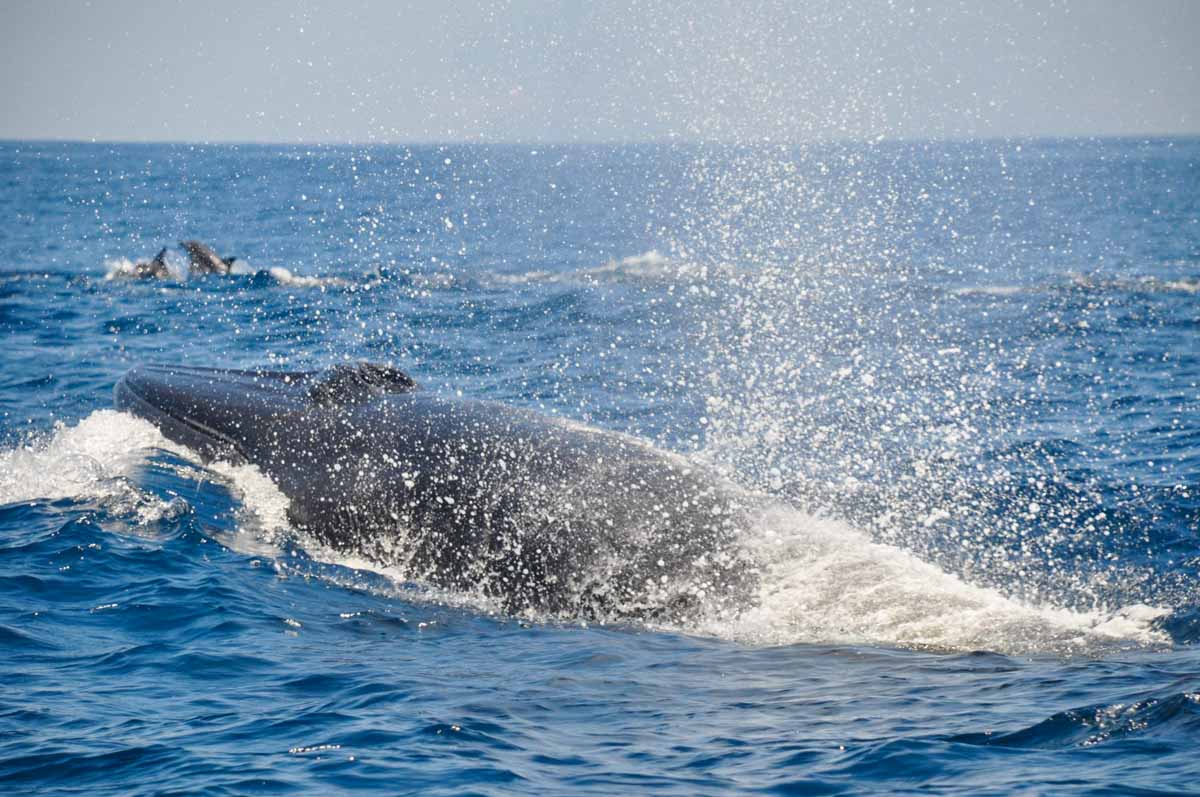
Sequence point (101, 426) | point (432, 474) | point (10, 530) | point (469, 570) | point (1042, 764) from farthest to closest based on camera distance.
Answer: point (101, 426) → point (10, 530) → point (432, 474) → point (469, 570) → point (1042, 764)

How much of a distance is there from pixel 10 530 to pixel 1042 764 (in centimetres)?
1056

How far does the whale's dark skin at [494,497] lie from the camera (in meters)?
9.75

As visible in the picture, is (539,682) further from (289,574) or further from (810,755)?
(289,574)

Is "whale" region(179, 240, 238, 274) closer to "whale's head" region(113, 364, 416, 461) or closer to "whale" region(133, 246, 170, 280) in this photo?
"whale" region(133, 246, 170, 280)

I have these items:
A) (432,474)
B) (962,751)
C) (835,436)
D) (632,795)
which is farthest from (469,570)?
(835,436)

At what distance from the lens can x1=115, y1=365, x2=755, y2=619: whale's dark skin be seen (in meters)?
9.75

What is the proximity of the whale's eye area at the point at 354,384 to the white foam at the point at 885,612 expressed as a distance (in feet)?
14.9

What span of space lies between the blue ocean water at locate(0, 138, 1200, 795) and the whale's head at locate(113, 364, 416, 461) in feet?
1.18

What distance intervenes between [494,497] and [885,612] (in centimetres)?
350

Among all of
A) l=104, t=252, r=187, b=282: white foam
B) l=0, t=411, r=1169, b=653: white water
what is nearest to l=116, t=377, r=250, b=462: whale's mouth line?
l=0, t=411, r=1169, b=653: white water

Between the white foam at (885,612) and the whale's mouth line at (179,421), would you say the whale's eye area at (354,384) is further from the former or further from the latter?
the white foam at (885,612)

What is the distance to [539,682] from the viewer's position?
28.2ft

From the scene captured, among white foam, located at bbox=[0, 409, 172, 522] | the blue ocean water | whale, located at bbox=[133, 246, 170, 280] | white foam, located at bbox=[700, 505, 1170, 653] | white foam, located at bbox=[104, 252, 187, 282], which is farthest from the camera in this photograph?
white foam, located at bbox=[104, 252, 187, 282]

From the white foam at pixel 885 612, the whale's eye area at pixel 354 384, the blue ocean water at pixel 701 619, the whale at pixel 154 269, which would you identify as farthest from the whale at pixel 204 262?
the white foam at pixel 885 612
